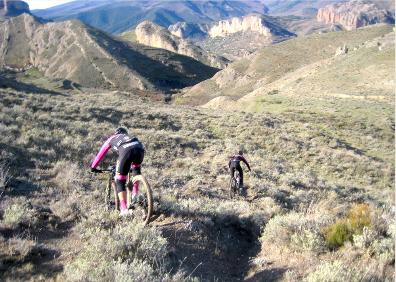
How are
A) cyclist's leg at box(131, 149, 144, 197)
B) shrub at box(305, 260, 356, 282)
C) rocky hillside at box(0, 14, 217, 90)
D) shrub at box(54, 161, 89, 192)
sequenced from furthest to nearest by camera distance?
rocky hillside at box(0, 14, 217, 90), shrub at box(54, 161, 89, 192), cyclist's leg at box(131, 149, 144, 197), shrub at box(305, 260, 356, 282)

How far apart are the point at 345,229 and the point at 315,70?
70473 mm

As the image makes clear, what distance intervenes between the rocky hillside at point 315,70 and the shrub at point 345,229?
144ft

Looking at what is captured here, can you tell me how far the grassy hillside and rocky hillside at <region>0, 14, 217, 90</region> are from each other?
110236 millimetres

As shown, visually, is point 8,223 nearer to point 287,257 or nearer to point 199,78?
point 287,257

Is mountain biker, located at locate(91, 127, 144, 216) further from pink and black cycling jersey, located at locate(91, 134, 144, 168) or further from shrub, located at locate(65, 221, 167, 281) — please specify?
shrub, located at locate(65, 221, 167, 281)

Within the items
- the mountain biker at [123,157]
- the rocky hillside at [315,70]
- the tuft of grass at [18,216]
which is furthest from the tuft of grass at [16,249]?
the rocky hillside at [315,70]

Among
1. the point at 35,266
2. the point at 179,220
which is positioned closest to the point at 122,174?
the point at 179,220

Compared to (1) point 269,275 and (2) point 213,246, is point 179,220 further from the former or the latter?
(1) point 269,275

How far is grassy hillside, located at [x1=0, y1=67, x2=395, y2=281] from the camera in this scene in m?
5.88

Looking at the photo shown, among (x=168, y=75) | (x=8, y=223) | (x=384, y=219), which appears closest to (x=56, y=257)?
(x=8, y=223)

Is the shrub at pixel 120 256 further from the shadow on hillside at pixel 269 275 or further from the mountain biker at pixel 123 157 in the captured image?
the shadow on hillside at pixel 269 275

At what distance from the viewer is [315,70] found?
243 ft

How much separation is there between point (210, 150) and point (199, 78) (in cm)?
13852

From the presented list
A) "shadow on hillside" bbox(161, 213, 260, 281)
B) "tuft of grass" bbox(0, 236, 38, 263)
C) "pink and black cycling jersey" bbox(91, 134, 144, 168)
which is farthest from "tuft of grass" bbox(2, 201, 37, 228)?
"shadow on hillside" bbox(161, 213, 260, 281)
